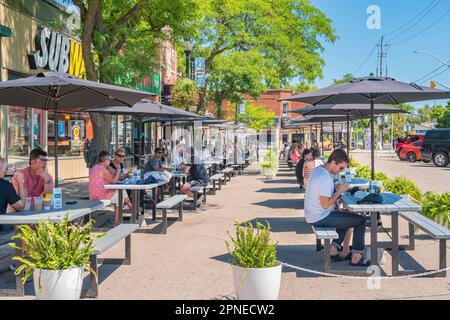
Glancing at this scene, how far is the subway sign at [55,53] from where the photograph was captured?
16.9 m

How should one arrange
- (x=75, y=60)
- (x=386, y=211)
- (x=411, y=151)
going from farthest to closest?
(x=411, y=151) → (x=75, y=60) → (x=386, y=211)

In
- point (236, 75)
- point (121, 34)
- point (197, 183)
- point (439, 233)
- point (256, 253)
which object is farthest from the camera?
point (236, 75)

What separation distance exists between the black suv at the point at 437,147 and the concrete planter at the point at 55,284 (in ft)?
111

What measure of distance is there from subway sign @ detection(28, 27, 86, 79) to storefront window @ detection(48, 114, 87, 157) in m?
1.86

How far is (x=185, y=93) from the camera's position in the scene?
30.2m

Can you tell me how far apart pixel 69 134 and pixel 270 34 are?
13.8 metres

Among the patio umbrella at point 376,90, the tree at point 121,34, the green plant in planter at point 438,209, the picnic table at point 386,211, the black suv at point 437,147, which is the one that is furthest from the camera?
the black suv at point 437,147

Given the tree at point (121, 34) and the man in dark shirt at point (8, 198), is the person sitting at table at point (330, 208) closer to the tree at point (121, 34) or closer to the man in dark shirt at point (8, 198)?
the man in dark shirt at point (8, 198)

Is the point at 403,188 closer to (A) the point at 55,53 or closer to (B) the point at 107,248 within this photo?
(B) the point at 107,248

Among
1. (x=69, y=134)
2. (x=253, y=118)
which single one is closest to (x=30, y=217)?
(x=69, y=134)

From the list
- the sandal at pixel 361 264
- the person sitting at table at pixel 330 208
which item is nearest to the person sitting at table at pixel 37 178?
the person sitting at table at pixel 330 208

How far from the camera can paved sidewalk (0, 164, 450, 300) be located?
6.48 metres

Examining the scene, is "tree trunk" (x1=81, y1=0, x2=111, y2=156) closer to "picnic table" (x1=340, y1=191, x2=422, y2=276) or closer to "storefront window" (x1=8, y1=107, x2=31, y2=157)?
"storefront window" (x1=8, y1=107, x2=31, y2=157)

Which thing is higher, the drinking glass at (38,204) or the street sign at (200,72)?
the street sign at (200,72)
